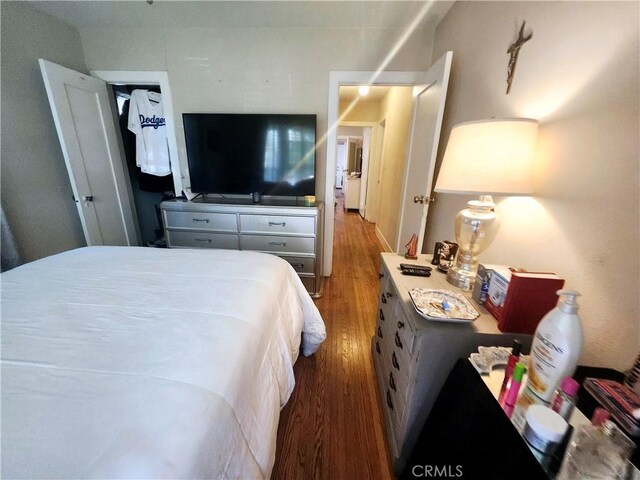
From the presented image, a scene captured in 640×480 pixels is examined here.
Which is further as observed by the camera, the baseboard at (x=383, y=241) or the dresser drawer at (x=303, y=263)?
the baseboard at (x=383, y=241)

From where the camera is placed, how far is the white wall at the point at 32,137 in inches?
73.0

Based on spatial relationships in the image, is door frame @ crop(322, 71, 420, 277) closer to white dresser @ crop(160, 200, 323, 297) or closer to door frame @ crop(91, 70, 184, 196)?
white dresser @ crop(160, 200, 323, 297)

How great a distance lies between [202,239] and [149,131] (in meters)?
1.43

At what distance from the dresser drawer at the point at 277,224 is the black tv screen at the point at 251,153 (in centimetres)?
36

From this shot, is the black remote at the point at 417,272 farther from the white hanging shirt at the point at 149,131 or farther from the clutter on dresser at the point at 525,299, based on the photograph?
the white hanging shirt at the point at 149,131

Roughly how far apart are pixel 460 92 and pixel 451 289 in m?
1.36

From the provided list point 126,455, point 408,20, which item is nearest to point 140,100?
point 408,20

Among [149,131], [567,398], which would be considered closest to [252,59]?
[149,131]

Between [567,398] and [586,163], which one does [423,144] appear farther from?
[567,398]

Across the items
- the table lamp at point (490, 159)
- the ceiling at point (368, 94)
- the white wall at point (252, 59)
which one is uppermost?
the ceiling at point (368, 94)

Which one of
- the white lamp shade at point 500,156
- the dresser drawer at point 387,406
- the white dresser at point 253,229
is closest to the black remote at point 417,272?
the white lamp shade at point 500,156

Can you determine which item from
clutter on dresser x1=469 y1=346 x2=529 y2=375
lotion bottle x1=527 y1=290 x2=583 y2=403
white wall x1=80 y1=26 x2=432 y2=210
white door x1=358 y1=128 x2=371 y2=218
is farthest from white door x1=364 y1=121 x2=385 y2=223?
lotion bottle x1=527 y1=290 x2=583 y2=403

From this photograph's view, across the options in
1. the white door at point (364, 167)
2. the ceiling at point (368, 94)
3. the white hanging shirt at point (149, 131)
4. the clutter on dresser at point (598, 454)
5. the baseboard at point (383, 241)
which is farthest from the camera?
the white door at point (364, 167)

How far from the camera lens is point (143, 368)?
63 cm
